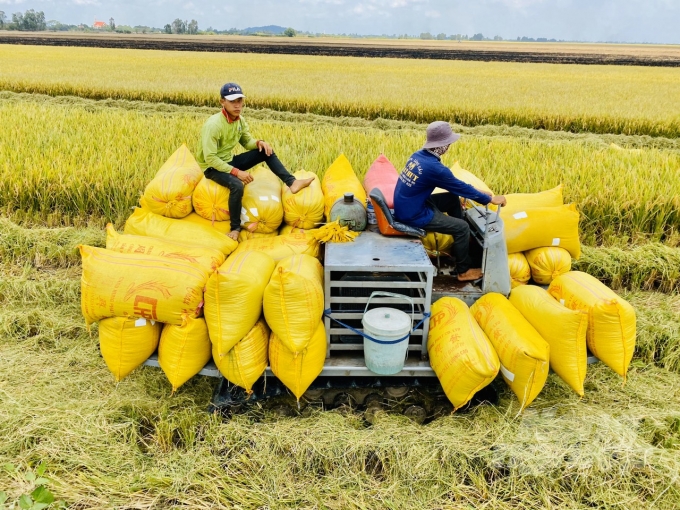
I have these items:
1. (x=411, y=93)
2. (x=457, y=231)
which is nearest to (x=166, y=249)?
(x=457, y=231)

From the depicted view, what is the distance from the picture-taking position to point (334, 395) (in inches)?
125

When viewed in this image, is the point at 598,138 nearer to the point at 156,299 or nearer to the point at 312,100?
the point at 312,100

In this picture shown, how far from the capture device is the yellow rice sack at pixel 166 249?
10.4ft

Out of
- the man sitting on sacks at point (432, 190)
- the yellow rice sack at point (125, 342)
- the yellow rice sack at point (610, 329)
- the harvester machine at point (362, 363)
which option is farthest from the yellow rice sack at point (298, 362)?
the yellow rice sack at point (610, 329)

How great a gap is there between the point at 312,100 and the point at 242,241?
959cm

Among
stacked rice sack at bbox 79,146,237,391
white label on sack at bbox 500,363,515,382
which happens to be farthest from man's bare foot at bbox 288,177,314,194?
white label on sack at bbox 500,363,515,382

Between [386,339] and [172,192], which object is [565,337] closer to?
[386,339]

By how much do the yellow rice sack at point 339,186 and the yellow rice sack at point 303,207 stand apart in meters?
0.11

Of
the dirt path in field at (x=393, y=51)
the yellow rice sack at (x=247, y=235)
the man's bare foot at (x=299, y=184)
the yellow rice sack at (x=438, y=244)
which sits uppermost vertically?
the dirt path in field at (x=393, y=51)

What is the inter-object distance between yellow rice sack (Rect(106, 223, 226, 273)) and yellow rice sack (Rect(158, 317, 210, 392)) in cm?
40

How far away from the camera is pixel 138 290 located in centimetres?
296

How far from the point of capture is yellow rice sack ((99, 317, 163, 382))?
300 cm

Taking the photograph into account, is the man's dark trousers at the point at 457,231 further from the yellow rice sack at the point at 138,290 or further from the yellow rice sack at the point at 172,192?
the yellow rice sack at the point at 172,192

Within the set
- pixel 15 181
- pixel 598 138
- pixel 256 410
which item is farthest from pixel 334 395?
pixel 598 138
